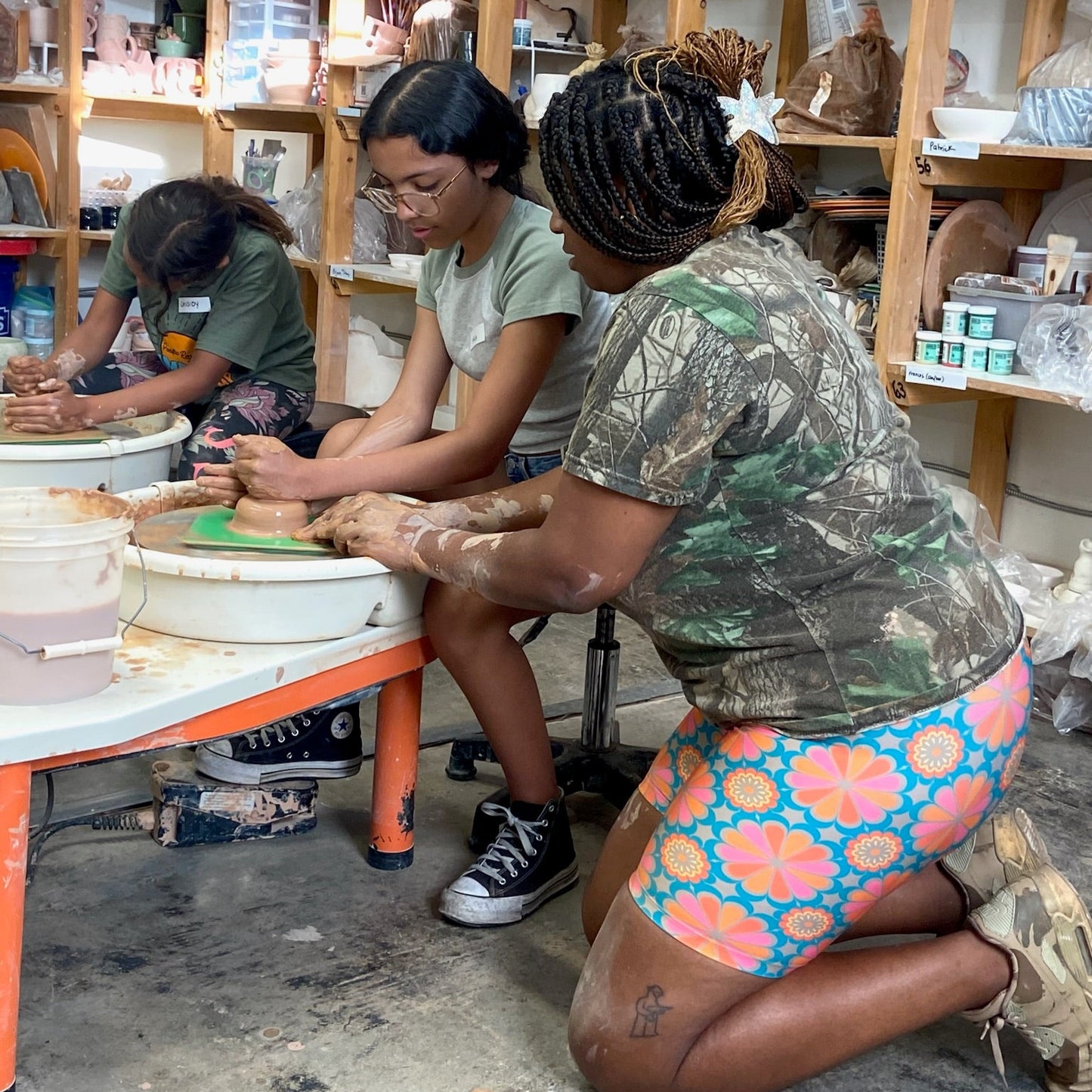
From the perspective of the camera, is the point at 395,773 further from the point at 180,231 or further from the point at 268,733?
the point at 180,231

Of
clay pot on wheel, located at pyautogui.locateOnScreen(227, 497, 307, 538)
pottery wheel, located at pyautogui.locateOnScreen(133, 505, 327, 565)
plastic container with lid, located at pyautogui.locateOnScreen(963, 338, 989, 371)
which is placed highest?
plastic container with lid, located at pyautogui.locateOnScreen(963, 338, 989, 371)

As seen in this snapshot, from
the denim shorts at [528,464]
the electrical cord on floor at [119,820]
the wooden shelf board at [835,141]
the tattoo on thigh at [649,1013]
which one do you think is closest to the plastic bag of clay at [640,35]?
the wooden shelf board at [835,141]

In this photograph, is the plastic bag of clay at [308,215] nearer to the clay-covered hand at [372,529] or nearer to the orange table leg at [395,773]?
the orange table leg at [395,773]

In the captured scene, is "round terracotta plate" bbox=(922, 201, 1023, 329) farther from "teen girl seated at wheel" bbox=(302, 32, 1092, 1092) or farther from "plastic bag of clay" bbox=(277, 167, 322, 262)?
"plastic bag of clay" bbox=(277, 167, 322, 262)

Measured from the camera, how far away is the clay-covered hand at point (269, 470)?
178 cm

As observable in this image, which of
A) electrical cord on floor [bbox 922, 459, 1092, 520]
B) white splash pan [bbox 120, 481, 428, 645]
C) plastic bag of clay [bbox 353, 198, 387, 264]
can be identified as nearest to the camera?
white splash pan [bbox 120, 481, 428, 645]

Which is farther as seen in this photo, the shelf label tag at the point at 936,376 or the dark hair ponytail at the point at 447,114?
the shelf label tag at the point at 936,376

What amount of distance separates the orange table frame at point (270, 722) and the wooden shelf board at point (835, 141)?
1.56 metres

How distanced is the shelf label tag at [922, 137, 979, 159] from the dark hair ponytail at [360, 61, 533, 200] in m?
1.06

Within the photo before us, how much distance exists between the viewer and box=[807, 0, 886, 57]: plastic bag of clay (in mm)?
3023

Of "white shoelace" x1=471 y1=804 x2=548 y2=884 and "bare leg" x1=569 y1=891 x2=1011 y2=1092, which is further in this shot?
"white shoelace" x1=471 y1=804 x2=548 y2=884

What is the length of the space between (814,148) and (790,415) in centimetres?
223

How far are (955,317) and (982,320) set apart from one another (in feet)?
0.18

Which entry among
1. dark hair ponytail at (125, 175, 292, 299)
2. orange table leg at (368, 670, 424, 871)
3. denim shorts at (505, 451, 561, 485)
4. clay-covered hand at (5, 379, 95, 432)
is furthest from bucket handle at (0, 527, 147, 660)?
dark hair ponytail at (125, 175, 292, 299)
